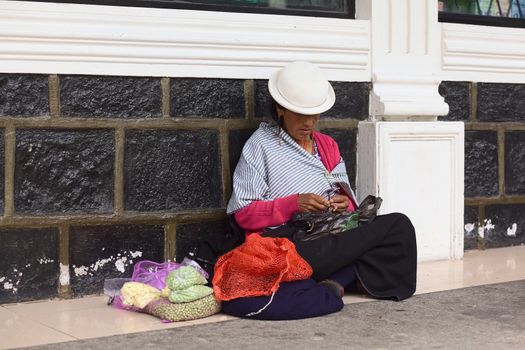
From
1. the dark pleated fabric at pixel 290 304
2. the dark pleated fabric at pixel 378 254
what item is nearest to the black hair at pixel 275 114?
the dark pleated fabric at pixel 378 254

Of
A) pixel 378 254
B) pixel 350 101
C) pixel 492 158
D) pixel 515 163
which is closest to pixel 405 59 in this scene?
pixel 350 101

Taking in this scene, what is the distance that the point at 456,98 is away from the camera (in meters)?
5.98

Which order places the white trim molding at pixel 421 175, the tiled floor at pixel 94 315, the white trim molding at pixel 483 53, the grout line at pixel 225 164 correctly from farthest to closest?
the white trim molding at pixel 483 53 → the white trim molding at pixel 421 175 → the grout line at pixel 225 164 → the tiled floor at pixel 94 315

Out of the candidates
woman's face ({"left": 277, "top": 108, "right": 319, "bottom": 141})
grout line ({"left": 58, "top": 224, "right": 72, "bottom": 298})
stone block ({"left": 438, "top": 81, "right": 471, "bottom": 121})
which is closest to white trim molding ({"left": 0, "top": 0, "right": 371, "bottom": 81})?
woman's face ({"left": 277, "top": 108, "right": 319, "bottom": 141})

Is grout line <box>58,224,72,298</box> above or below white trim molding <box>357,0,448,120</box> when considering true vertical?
below

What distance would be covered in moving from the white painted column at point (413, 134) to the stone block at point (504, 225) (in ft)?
1.34

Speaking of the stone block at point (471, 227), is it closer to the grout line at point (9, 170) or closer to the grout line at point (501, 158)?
the grout line at point (501, 158)

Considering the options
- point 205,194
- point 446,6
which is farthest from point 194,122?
point 446,6

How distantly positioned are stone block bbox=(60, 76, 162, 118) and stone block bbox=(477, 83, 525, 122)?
2163mm

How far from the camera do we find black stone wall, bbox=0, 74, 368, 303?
4637 mm

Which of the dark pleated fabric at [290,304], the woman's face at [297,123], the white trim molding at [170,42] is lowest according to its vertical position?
the dark pleated fabric at [290,304]

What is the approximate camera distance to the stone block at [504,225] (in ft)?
20.2

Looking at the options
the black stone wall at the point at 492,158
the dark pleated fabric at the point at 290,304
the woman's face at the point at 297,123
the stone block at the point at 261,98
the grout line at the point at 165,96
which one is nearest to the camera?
the dark pleated fabric at the point at 290,304

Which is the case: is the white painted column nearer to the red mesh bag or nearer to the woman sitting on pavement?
the woman sitting on pavement
